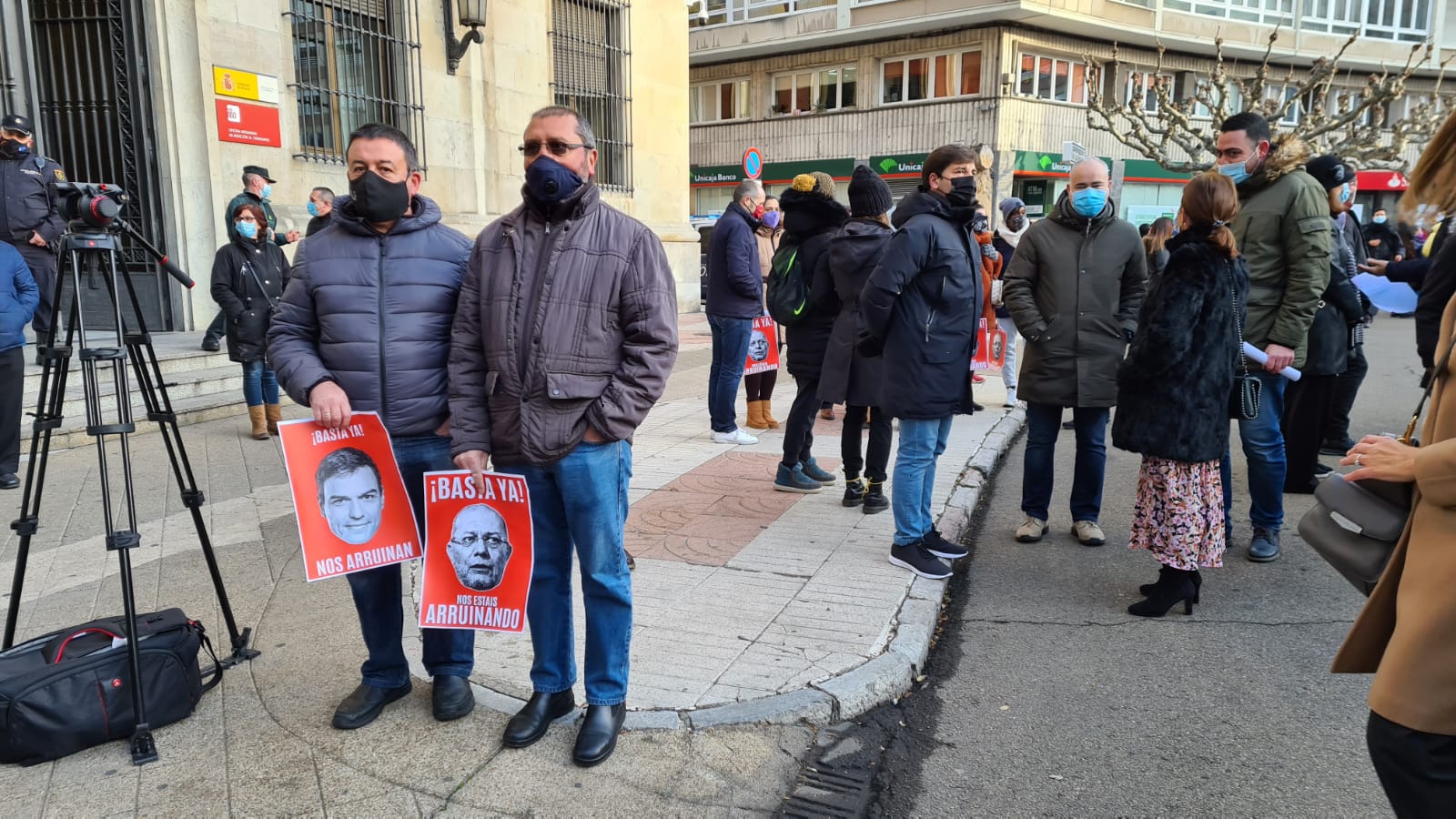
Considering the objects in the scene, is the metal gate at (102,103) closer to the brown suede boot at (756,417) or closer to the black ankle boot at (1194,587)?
the brown suede boot at (756,417)

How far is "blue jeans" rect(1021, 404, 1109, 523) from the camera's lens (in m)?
5.26

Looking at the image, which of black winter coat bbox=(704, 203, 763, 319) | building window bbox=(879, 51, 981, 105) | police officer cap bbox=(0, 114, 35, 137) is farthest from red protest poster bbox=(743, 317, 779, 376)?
building window bbox=(879, 51, 981, 105)

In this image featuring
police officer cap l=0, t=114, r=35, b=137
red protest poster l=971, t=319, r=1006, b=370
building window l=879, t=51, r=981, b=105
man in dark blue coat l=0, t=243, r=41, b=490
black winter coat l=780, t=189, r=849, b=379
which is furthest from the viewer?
building window l=879, t=51, r=981, b=105

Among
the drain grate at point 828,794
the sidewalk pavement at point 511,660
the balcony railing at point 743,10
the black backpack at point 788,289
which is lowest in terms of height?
the drain grate at point 828,794

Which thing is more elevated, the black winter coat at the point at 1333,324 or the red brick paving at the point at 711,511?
the black winter coat at the point at 1333,324

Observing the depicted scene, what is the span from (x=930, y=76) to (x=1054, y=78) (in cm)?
374

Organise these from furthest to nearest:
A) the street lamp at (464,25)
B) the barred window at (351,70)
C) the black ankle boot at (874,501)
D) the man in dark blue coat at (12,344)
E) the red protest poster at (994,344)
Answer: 1. the street lamp at (464,25)
2. the barred window at (351,70)
3. the red protest poster at (994,344)
4. the man in dark blue coat at (12,344)
5. the black ankle boot at (874,501)

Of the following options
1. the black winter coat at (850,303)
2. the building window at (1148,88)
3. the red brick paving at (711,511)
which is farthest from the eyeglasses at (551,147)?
the building window at (1148,88)

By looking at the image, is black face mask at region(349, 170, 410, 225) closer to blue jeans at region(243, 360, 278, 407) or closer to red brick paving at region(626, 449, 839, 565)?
red brick paving at region(626, 449, 839, 565)

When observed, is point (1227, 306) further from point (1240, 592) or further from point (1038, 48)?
point (1038, 48)

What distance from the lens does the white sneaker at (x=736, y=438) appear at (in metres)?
7.82

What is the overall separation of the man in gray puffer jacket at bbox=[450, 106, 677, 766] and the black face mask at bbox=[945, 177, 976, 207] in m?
2.23

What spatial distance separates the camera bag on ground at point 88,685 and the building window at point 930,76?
2820 centimetres

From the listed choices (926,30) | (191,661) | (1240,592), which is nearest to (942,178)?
(1240,592)
